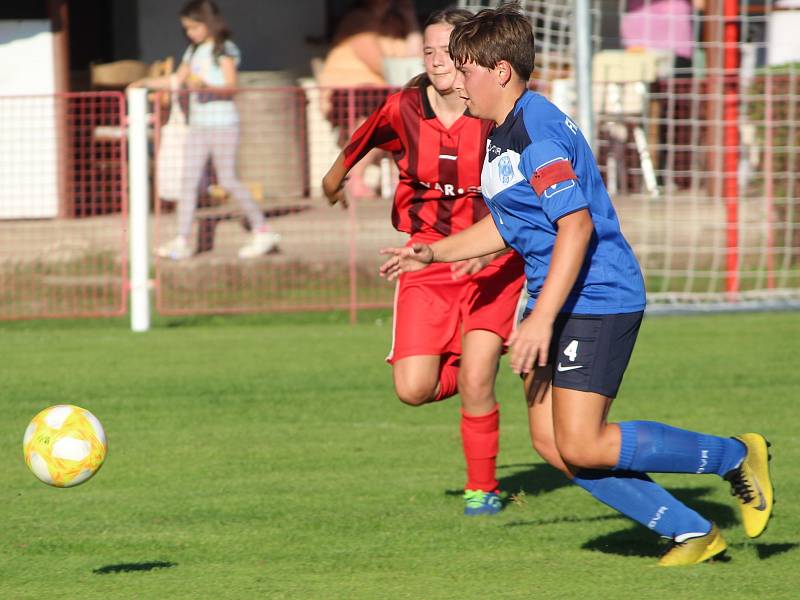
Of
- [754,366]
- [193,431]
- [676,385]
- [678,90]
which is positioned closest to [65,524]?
[193,431]

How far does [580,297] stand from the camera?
482cm

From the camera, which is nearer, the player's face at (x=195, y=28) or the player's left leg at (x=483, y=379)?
the player's left leg at (x=483, y=379)

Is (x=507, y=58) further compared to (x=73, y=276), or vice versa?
(x=73, y=276)

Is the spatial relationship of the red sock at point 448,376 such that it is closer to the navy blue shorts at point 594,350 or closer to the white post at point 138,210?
the navy blue shorts at point 594,350

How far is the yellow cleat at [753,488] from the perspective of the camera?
5.00 metres

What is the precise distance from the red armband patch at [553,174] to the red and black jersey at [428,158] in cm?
158

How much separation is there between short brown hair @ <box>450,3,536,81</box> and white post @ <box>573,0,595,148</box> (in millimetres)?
5801

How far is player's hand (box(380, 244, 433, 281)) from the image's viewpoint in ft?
16.9

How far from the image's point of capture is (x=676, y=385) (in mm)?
8914

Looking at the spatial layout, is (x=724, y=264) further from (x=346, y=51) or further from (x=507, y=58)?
(x=507, y=58)

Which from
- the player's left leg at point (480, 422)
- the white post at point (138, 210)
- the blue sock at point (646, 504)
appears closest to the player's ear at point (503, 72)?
the blue sock at point (646, 504)

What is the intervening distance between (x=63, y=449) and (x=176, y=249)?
7.30 m

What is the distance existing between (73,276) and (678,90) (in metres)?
5.79

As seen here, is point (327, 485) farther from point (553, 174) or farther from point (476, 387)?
point (553, 174)
